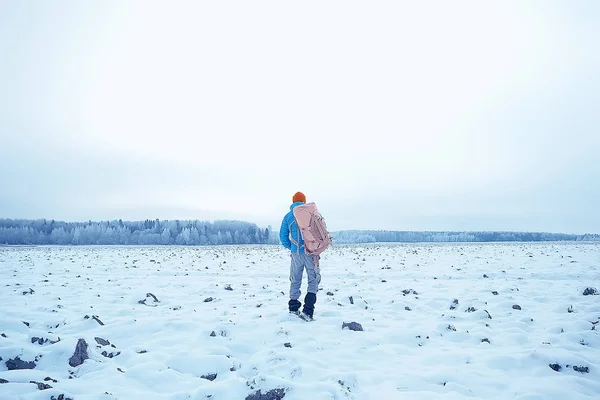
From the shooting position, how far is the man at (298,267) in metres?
7.99

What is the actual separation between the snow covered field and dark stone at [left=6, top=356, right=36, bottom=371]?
17 millimetres

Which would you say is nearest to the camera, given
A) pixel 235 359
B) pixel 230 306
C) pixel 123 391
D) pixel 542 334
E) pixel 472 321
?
pixel 123 391

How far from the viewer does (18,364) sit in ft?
16.8

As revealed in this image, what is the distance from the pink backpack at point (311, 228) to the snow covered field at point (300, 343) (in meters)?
1.83

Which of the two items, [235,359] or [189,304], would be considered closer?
[235,359]

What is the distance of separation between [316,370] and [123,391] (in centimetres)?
284

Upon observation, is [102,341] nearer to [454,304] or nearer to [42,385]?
[42,385]

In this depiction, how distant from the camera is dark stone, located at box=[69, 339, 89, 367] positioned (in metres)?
5.23

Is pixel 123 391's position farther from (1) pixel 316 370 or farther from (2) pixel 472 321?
(2) pixel 472 321

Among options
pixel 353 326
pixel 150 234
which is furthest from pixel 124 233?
pixel 353 326

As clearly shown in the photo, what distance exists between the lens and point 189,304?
948cm

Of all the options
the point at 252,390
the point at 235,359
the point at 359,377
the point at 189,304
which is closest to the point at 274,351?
the point at 235,359

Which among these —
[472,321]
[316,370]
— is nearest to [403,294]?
[472,321]

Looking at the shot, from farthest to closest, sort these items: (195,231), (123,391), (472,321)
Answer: (195,231)
(472,321)
(123,391)
